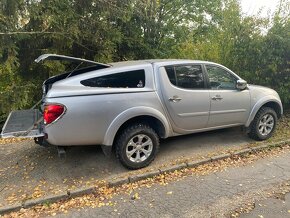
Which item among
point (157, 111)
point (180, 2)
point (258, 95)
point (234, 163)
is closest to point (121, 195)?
point (157, 111)

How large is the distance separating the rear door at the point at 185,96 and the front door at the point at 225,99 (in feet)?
0.51

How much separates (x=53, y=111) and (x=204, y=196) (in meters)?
2.27

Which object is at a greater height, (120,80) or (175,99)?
(120,80)

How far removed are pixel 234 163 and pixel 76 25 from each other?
4.44 meters

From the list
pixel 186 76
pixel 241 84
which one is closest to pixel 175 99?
pixel 186 76

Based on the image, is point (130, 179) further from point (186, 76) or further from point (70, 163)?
point (186, 76)

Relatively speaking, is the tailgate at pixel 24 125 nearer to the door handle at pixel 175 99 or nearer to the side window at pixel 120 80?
the side window at pixel 120 80

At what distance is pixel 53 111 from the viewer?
137 inches

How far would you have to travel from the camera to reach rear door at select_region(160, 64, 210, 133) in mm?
4252

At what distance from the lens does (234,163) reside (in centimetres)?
439

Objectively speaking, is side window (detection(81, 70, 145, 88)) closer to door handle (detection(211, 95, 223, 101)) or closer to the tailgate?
the tailgate

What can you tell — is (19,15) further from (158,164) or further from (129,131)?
(158,164)

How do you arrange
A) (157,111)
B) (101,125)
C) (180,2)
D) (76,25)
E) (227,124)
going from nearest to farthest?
(101,125) → (157,111) → (227,124) → (76,25) → (180,2)

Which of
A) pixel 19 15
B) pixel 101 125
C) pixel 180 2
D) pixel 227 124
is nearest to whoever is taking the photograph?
pixel 101 125
